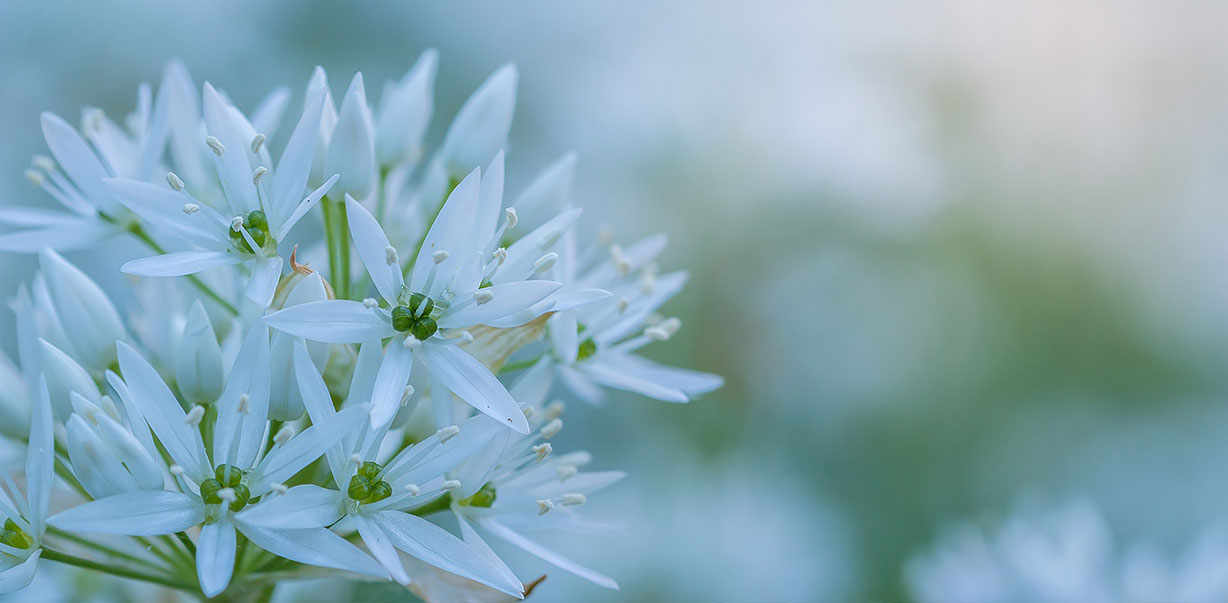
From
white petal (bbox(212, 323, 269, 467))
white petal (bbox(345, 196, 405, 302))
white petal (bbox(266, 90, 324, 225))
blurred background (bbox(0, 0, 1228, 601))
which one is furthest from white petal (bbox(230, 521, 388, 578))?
blurred background (bbox(0, 0, 1228, 601))

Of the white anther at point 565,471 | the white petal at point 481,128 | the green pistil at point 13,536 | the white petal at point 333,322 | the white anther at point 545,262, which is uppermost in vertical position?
the white petal at point 481,128

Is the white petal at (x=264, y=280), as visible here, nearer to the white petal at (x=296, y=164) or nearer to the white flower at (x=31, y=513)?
the white petal at (x=296, y=164)

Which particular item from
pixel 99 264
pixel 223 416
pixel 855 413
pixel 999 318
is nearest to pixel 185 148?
pixel 223 416

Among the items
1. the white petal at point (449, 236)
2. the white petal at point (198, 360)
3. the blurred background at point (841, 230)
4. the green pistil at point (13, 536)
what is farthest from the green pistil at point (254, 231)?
the blurred background at point (841, 230)

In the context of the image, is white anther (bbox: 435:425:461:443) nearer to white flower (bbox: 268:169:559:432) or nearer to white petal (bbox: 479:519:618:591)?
white flower (bbox: 268:169:559:432)

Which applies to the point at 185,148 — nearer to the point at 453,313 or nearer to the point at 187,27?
the point at 453,313

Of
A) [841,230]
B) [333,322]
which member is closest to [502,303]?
[333,322]

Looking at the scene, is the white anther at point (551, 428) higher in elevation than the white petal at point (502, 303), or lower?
lower
